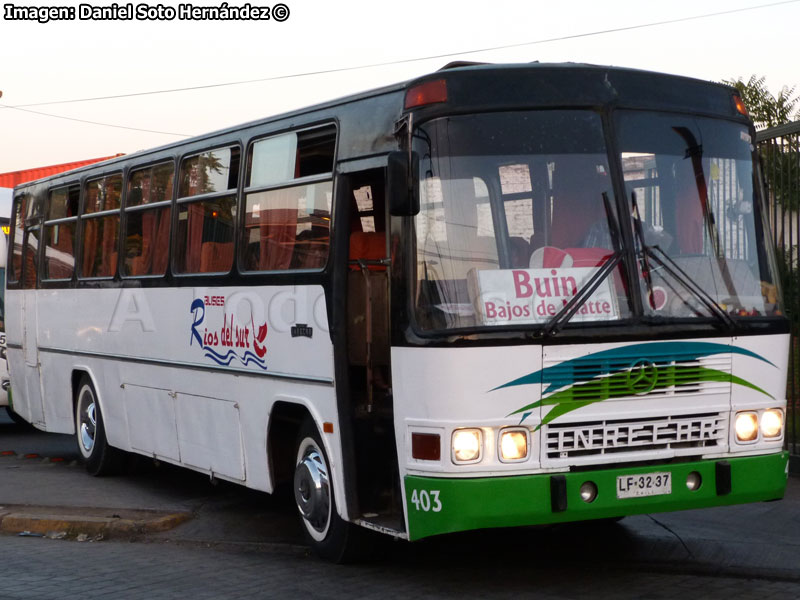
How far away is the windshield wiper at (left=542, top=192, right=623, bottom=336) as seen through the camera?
6520 mm

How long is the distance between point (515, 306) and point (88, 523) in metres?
4.31

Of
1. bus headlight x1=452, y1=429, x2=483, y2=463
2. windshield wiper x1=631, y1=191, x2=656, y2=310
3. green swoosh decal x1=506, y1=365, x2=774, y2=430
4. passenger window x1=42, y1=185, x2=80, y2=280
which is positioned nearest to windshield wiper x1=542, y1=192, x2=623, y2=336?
windshield wiper x1=631, y1=191, x2=656, y2=310

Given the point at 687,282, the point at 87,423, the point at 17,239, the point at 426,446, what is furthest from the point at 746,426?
the point at 17,239

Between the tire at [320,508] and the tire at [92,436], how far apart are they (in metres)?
4.21

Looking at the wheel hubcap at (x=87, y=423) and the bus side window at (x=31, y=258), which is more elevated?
the bus side window at (x=31, y=258)

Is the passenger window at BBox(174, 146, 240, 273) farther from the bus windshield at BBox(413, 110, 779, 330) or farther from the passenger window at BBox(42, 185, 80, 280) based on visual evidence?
the passenger window at BBox(42, 185, 80, 280)

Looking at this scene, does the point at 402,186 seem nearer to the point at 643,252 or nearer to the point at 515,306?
the point at 515,306

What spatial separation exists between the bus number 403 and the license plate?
1004mm

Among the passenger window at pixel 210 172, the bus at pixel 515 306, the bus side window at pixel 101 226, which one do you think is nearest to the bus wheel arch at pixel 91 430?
the bus side window at pixel 101 226

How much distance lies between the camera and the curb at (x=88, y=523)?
30.0 feet

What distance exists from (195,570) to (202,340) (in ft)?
7.21

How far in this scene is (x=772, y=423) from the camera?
23.6 ft

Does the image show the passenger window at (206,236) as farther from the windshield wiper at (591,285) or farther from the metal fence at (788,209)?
the metal fence at (788,209)

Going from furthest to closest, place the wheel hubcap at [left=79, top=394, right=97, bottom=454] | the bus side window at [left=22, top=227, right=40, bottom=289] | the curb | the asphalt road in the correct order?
the bus side window at [left=22, top=227, right=40, bottom=289], the wheel hubcap at [left=79, top=394, right=97, bottom=454], the curb, the asphalt road
